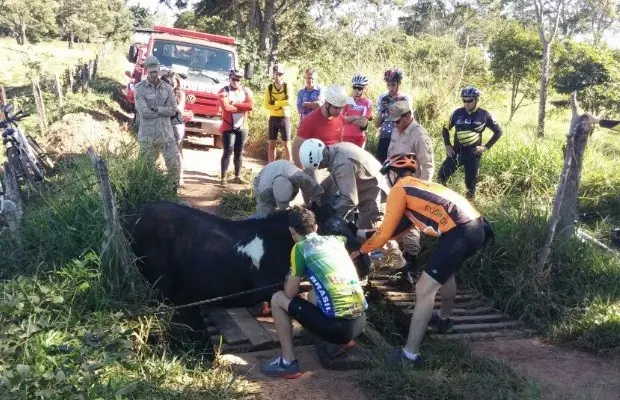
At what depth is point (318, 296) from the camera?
152 inches

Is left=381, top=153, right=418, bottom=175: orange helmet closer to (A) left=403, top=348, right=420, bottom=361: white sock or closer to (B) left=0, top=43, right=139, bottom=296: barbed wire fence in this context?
(A) left=403, top=348, right=420, bottom=361: white sock

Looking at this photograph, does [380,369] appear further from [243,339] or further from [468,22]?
[468,22]

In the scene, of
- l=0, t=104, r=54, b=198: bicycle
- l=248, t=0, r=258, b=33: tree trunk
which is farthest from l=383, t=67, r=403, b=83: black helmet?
l=248, t=0, r=258, b=33: tree trunk

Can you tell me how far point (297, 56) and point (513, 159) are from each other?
1587cm

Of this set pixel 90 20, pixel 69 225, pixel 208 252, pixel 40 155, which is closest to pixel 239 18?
pixel 40 155

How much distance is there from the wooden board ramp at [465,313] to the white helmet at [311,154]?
4.26ft

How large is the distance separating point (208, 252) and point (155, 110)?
2896mm

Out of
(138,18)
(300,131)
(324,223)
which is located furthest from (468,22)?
(138,18)

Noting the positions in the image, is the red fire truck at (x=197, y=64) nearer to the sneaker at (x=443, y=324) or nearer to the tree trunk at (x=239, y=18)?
the sneaker at (x=443, y=324)

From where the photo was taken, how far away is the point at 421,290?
4254 mm

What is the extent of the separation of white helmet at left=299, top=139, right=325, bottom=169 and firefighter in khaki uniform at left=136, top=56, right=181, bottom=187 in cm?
240

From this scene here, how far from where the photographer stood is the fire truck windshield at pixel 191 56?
1199 centimetres

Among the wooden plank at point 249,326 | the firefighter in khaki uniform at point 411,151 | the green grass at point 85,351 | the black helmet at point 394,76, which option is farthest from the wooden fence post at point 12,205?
the black helmet at point 394,76

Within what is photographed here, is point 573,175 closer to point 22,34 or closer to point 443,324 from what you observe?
point 443,324
